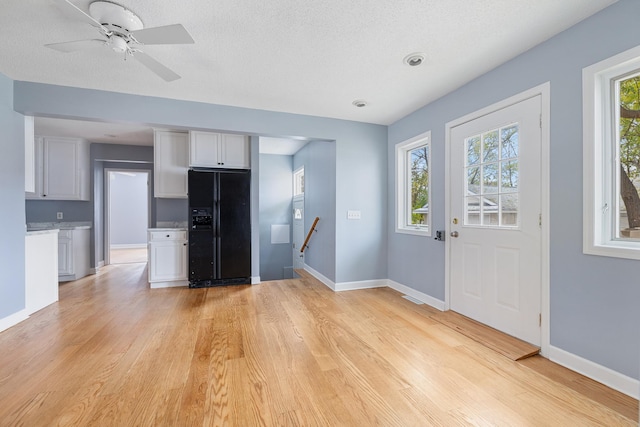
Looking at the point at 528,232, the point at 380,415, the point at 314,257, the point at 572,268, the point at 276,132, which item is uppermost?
the point at 276,132

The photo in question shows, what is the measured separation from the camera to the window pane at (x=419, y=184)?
3461 mm

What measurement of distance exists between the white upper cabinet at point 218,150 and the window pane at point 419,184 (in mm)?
2416

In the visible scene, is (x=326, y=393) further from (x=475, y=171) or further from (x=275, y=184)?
(x=275, y=184)

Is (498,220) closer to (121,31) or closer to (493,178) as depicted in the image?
(493,178)

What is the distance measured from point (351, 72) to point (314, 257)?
311 centimetres

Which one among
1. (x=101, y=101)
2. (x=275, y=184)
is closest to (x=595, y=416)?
(x=101, y=101)

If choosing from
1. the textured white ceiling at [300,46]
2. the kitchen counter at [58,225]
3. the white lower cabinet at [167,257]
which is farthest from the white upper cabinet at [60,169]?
the textured white ceiling at [300,46]

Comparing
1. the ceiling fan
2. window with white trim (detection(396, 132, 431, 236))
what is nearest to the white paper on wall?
window with white trim (detection(396, 132, 431, 236))

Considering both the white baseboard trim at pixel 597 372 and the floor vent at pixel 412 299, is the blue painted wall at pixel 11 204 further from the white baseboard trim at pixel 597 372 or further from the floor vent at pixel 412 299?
the white baseboard trim at pixel 597 372

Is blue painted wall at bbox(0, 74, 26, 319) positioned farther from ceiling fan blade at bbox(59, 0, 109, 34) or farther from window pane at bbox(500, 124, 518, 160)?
window pane at bbox(500, 124, 518, 160)

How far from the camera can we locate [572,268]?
6.15 ft

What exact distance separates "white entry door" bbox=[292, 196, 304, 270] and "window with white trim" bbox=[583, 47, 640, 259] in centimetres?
432

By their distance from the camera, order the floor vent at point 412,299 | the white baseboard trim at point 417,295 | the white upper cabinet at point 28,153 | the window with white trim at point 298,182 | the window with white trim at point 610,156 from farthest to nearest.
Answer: the window with white trim at point 298,182 → the floor vent at point 412,299 → the white baseboard trim at point 417,295 → the white upper cabinet at point 28,153 → the window with white trim at point 610,156

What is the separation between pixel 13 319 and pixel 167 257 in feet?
5.18
